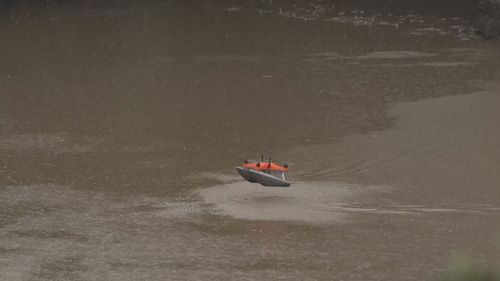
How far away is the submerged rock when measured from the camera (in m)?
15.4

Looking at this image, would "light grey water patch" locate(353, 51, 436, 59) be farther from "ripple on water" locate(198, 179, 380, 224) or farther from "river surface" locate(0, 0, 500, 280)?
"ripple on water" locate(198, 179, 380, 224)

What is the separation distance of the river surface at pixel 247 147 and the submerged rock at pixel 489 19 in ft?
1.10

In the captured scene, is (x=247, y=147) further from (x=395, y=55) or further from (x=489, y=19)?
(x=489, y=19)

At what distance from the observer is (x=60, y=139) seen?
1080 centimetres

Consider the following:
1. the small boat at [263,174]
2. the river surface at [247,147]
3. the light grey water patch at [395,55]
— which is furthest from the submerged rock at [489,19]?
the small boat at [263,174]

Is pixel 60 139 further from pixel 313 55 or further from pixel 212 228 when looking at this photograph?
pixel 313 55

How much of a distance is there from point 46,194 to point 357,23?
9.52 m

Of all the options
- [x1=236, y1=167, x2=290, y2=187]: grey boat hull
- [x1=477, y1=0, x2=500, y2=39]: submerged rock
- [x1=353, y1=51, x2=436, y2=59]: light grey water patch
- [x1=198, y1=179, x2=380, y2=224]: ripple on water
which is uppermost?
[x1=477, y1=0, x2=500, y2=39]: submerged rock

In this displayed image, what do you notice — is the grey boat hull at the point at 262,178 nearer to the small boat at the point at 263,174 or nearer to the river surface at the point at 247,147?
the small boat at the point at 263,174

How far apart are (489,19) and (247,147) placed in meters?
7.01

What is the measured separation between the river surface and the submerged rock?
334 millimetres

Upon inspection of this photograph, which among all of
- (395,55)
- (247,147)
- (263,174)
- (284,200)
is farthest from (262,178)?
(395,55)

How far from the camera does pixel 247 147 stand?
33.4 ft

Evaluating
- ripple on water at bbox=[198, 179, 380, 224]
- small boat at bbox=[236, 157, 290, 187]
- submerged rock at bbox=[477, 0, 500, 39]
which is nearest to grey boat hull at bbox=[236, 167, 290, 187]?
small boat at bbox=[236, 157, 290, 187]
